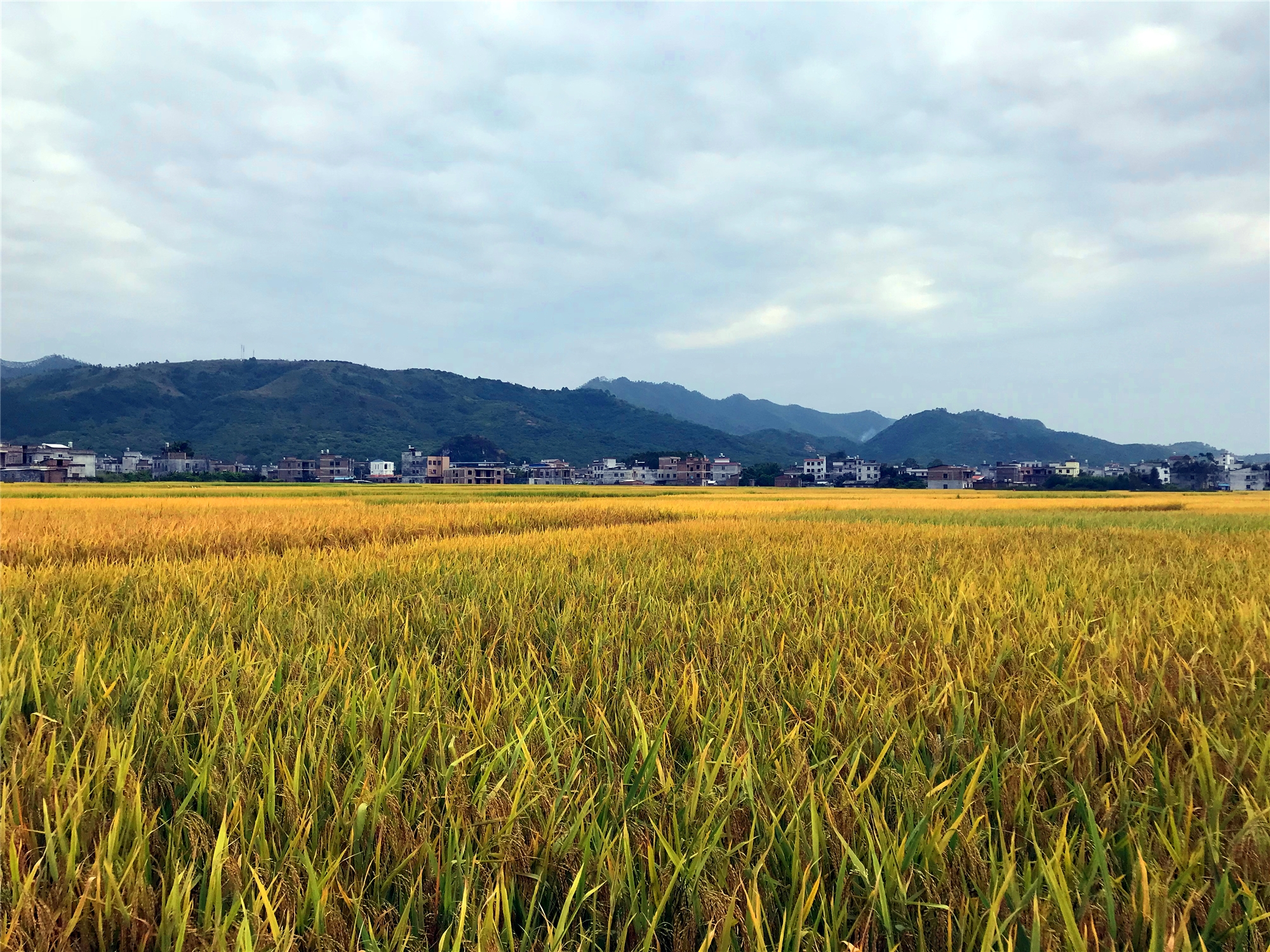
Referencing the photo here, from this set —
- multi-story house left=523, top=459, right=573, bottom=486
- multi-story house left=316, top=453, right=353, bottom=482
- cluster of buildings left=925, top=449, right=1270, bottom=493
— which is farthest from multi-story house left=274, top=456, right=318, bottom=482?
cluster of buildings left=925, top=449, right=1270, bottom=493

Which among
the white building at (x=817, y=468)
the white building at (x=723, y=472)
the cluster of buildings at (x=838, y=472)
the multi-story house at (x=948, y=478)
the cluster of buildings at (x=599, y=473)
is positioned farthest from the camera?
the white building at (x=817, y=468)

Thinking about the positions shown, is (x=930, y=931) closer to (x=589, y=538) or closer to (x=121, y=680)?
(x=121, y=680)

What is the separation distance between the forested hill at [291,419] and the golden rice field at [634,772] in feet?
453

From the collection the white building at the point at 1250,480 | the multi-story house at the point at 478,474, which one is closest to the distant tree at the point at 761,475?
the multi-story house at the point at 478,474

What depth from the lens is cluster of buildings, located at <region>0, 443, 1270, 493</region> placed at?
92.7 m

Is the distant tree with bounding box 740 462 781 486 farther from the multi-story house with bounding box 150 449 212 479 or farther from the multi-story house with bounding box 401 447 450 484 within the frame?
the multi-story house with bounding box 150 449 212 479

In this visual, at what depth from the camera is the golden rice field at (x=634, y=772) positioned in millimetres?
981

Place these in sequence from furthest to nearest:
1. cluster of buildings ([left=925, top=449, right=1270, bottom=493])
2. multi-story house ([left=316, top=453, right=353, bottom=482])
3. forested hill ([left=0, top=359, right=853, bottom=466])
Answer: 1. forested hill ([left=0, top=359, right=853, bottom=466])
2. multi-story house ([left=316, top=453, right=353, bottom=482])
3. cluster of buildings ([left=925, top=449, right=1270, bottom=493])

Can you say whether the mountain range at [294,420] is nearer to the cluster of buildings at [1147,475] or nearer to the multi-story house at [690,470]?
the multi-story house at [690,470]

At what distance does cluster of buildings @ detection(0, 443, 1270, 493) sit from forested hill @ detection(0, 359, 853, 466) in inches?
586

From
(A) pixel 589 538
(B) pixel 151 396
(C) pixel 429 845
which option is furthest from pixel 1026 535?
(B) pixel 151 396

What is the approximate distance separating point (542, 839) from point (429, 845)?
20cm

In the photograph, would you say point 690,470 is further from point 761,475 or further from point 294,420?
point 294,420

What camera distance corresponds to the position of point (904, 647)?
8.41ft
